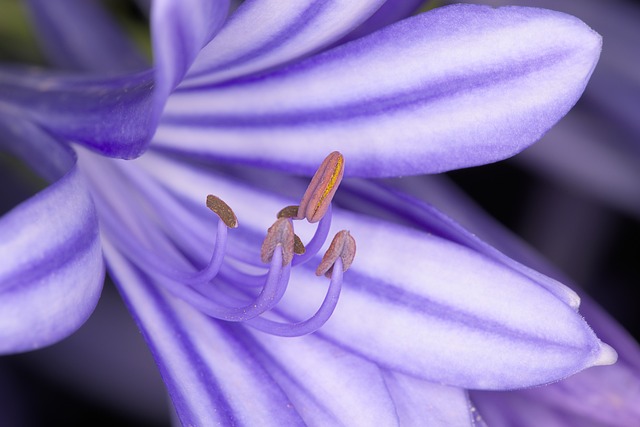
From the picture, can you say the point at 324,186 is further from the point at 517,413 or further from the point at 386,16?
the point at 517,413

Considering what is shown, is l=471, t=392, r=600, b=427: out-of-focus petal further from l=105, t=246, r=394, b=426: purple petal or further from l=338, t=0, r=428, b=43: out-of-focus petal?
l=338, t=0, r=428, b=43: out-of-focus petal

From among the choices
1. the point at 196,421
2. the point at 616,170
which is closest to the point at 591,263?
the point at 616,170

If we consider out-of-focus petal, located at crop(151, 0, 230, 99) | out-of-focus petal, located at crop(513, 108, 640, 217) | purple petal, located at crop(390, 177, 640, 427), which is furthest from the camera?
out-of-focus petal, located at crop(513, 108, 640, 217)

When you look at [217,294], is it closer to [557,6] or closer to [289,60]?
[289,60]

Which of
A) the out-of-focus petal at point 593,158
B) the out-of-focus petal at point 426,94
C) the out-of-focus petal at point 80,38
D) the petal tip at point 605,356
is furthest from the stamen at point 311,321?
the out-of-focus petal at point 593,158

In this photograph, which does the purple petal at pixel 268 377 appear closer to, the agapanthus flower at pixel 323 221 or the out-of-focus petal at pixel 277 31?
the agapanthus flower at pixel 323 221

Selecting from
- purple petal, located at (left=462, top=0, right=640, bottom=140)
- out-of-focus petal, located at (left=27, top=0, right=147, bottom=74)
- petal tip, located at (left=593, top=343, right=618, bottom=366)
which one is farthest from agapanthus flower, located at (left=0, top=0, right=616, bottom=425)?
purple petal, located at (left=462, top=0, right=640, bottom=140)
